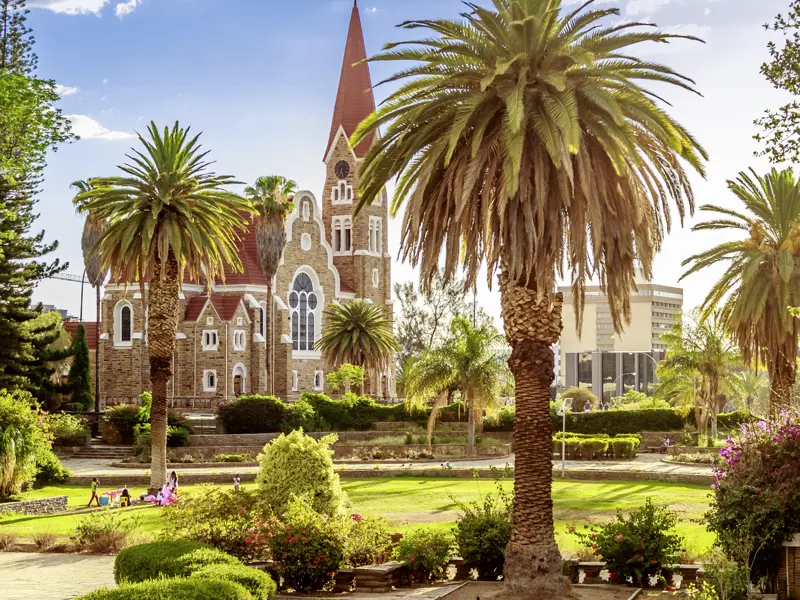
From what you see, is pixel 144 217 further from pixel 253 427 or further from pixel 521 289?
pixel 253 427

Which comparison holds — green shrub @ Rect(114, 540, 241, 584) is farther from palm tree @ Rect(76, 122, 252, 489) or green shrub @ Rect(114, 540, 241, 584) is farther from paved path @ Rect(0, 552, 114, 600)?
palm tree @ Rect(76, 122, 252, 489)

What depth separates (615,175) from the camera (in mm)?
14859

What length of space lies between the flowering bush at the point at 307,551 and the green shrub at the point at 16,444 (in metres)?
16.2

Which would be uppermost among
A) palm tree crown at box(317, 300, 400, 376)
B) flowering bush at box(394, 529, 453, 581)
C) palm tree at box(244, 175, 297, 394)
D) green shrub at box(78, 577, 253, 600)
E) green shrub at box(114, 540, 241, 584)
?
palm tree at box(244, 175, 297, 394)

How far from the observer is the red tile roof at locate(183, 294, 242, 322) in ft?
237

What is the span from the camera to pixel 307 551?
580 inches

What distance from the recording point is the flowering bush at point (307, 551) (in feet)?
48.3

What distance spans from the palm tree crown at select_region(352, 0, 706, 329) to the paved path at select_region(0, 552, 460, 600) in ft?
14.4

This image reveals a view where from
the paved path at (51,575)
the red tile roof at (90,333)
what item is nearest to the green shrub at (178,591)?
the paved path at (51,575)

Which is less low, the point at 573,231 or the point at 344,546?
the point at 573,231

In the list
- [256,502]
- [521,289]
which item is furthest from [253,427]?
[521,289]

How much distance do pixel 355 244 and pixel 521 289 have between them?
7056 cm

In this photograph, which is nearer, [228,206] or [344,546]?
[344,546]

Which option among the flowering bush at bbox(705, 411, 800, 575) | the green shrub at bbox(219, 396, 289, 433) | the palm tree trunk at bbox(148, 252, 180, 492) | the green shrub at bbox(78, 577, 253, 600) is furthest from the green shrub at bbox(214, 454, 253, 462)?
the green shrub at bbox(78, 577, 253, 600)
